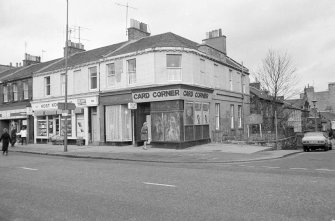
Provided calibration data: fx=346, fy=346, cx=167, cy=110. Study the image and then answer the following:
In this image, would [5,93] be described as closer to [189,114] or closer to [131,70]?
[131,70]

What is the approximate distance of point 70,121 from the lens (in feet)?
92.2

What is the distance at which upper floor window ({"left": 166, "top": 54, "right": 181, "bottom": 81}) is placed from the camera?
2256 cm

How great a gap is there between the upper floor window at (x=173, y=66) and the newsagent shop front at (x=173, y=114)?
1084 millimetres

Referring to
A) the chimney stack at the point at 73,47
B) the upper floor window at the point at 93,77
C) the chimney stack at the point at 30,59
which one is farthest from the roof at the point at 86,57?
the chimney stack at the point at 30,59

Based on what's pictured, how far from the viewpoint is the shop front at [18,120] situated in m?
32.0

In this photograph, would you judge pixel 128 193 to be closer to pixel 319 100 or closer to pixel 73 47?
pixel 73 47

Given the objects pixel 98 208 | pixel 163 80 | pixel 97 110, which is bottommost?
pixel 98 208

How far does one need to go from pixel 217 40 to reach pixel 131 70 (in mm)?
10495

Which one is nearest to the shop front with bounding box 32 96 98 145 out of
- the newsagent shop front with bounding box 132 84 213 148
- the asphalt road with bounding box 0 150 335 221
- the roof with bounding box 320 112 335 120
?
the newsagent shop front with bounding box 132 84 213 148

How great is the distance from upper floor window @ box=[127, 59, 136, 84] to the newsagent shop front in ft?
3.16

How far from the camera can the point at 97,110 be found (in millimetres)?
26125

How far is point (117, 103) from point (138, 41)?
5.54 m

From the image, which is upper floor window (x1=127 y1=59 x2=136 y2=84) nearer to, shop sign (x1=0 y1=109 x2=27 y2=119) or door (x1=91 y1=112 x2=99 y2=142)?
door (x1=91 y1=112 x2=99 y2=142)

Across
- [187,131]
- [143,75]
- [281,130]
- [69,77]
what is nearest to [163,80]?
[143,75]
